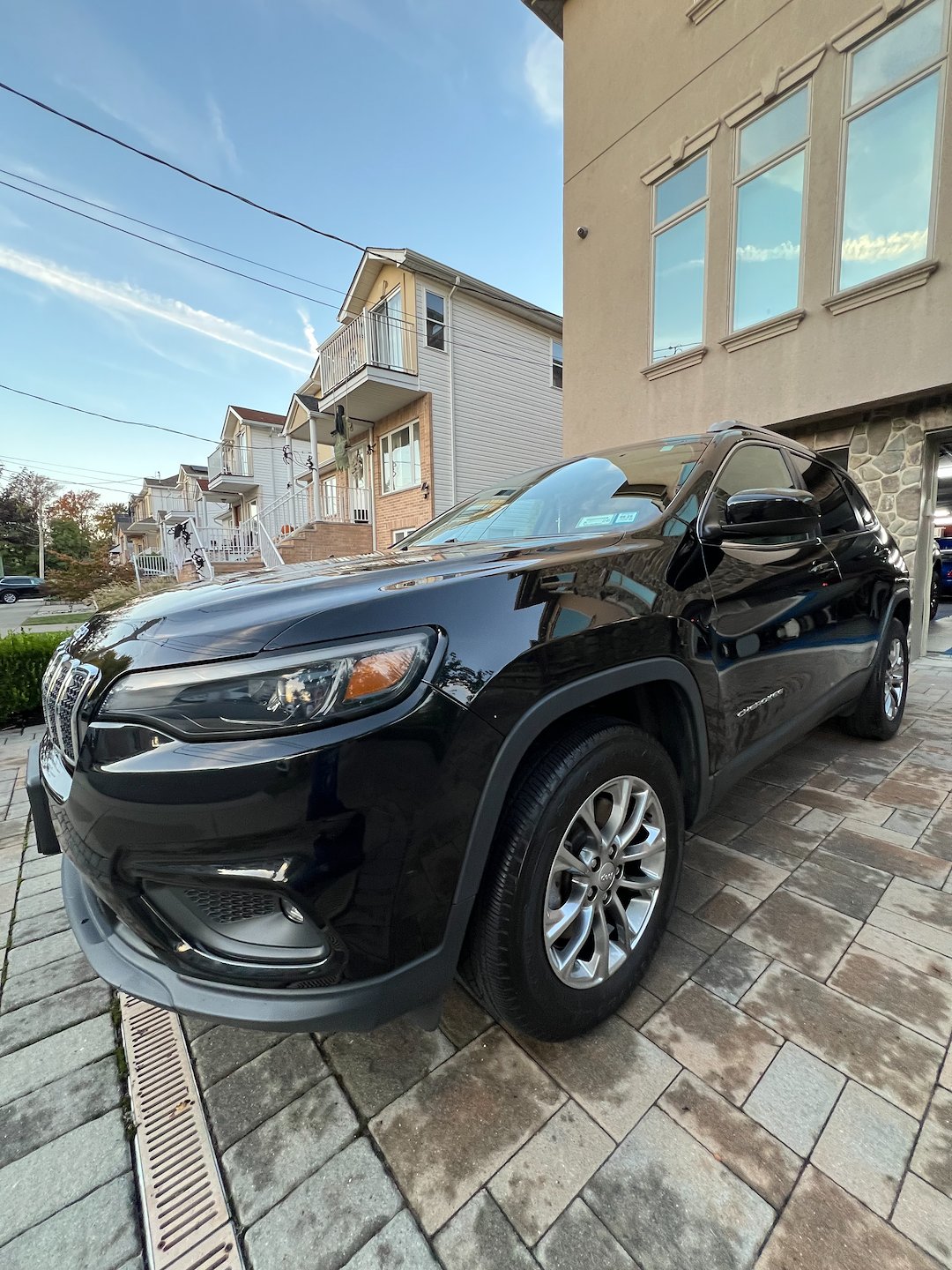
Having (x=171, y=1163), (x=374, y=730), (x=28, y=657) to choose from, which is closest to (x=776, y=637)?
(x=374, y=730)

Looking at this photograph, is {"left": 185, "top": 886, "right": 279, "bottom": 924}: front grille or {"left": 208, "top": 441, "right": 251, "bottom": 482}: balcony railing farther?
{"left": 208, "top": 441, "right": 251, "bottom": 482}: balcony railing

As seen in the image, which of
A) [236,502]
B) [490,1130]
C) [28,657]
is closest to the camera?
[490,1130]

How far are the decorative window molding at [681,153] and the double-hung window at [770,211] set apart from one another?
390 mm

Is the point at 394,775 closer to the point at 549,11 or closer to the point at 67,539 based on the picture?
the point at 549,11

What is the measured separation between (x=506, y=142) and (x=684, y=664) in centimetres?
1288

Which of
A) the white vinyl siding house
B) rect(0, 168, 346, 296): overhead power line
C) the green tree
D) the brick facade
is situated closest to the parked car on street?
the green tree

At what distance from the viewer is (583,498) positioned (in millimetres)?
2242

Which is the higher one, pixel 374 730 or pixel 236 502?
pixel 236 502

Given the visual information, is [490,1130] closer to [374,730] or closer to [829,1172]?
[829,1172]

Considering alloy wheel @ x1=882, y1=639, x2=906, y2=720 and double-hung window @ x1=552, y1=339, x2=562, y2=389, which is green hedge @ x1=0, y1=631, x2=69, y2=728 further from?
double-hung window @ x1=552, y1=339, x2=562, y2=389

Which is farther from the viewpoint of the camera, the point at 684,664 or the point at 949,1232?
the point at 684,664

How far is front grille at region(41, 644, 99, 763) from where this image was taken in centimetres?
121

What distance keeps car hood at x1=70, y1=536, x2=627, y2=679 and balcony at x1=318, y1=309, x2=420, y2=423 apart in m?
11.8

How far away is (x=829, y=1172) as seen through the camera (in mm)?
A: 1147
